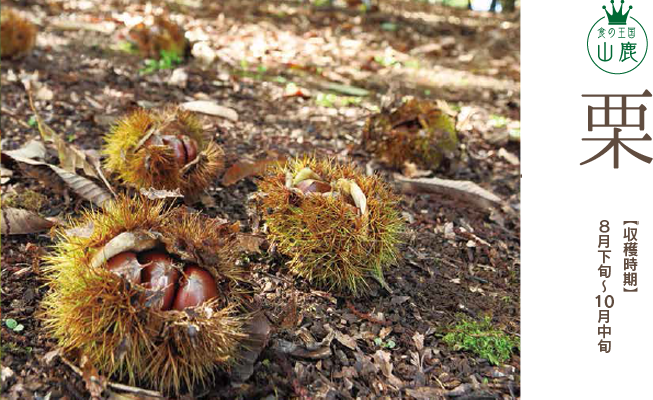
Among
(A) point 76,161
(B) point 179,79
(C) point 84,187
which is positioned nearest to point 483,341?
(C) point 84,187

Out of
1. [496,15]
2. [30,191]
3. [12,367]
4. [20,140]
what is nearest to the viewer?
[12,367]

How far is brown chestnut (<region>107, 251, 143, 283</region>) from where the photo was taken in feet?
5.94

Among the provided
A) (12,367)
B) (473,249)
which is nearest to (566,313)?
(473,249)

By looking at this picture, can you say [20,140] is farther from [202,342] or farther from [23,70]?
[202,342]

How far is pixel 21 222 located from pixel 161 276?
1.10 m

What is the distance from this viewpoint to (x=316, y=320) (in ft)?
7.80

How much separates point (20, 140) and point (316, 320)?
2073 millimetres

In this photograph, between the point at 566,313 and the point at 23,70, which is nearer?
the point at 566,313

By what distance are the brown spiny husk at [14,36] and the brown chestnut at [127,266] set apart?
10.6ft

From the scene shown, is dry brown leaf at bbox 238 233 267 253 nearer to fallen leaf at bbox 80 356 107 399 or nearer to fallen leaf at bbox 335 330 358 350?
fallen leaf at bbox 335 330 358 350

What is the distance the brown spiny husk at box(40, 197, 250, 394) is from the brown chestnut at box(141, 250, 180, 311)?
31 mm

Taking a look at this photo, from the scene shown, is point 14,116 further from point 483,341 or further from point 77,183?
point 483,341

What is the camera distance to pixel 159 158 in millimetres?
2705

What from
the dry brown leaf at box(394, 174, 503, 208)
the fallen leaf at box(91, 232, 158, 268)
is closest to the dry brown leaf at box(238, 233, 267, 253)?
the fallen leaf at box(91, 232, 158, 268)
